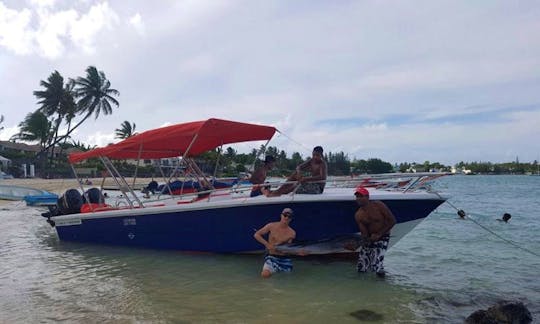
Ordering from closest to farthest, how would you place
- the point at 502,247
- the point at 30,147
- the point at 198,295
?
1. the point at 198,295
2. the point at 502,247
3. the point at 30,147

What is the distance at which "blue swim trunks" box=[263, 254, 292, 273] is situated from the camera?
7.59 meters

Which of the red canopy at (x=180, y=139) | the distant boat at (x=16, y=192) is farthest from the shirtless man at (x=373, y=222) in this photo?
the distant boat at (x=16, y=192)

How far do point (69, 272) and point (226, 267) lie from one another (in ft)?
8.98

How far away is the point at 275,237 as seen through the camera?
7430 millimetres

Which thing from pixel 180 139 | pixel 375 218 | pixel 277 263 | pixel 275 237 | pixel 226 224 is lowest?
pixel 277 263

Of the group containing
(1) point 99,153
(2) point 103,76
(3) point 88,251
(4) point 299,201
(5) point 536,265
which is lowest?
(5) point 536,265

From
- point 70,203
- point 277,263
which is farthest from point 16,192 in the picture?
point 277,263

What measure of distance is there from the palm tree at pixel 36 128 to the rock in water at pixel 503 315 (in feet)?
181

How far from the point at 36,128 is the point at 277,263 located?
52.2 metres

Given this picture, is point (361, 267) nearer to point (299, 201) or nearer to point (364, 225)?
point (364, 225)

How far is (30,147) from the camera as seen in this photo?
75.5 m

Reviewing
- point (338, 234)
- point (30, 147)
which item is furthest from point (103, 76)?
point (338, 234)

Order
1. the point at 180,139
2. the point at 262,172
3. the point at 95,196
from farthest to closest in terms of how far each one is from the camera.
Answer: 1. the point at 95,196
2. the point at 180,139
3. the point at 262,172

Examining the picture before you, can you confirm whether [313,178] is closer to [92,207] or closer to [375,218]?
[375,218]
